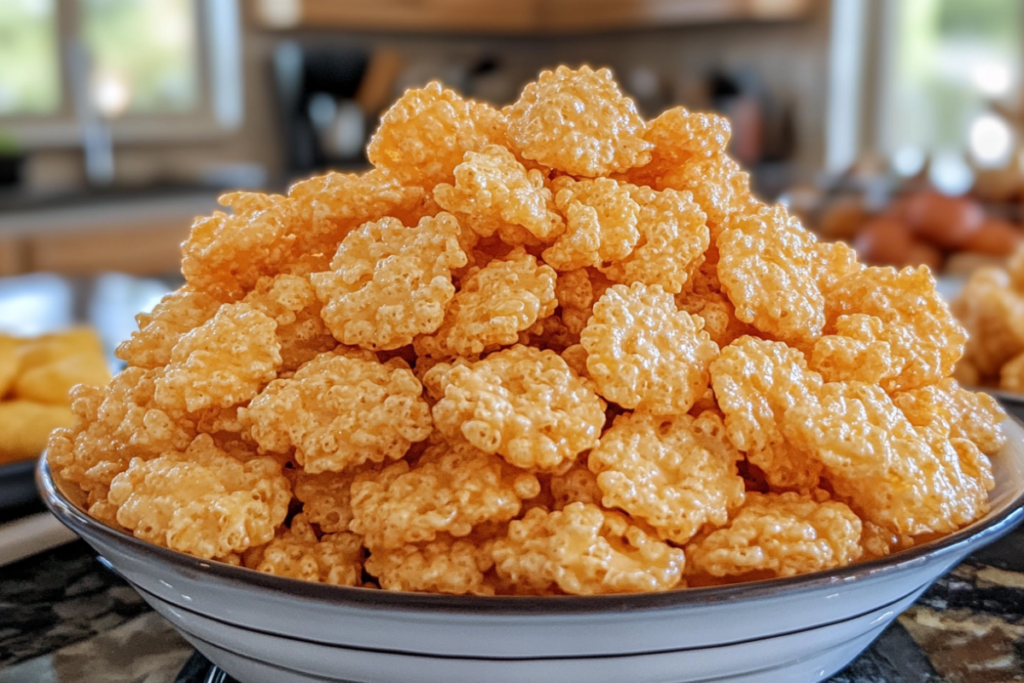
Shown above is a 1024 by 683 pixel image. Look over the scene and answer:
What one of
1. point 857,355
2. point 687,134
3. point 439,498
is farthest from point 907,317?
point 439,498

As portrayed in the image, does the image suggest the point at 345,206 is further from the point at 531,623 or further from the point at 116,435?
the point at 531,623

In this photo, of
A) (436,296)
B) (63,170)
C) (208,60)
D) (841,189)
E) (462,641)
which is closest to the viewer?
(462,641)

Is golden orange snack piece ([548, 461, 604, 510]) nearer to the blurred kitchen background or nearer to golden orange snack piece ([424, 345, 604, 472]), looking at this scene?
golden orange snack piece ([424, 345, 604, 472])

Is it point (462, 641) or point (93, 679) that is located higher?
point (462, 641)

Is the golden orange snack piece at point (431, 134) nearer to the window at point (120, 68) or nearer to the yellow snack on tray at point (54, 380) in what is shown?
the yellow snack on tray at point (54, 380)

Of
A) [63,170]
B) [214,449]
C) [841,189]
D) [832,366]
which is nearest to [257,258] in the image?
[214,449]

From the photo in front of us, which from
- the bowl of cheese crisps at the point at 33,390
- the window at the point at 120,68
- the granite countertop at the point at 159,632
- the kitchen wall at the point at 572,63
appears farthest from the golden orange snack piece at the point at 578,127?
the window at the point at 120,68

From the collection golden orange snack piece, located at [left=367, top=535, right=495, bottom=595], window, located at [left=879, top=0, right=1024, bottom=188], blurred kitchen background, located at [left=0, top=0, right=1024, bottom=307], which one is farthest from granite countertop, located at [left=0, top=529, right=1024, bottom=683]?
window, located at [left=879, top=0, right=1024, bottom=188]

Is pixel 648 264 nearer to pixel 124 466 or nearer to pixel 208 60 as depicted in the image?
pixel 124 466
